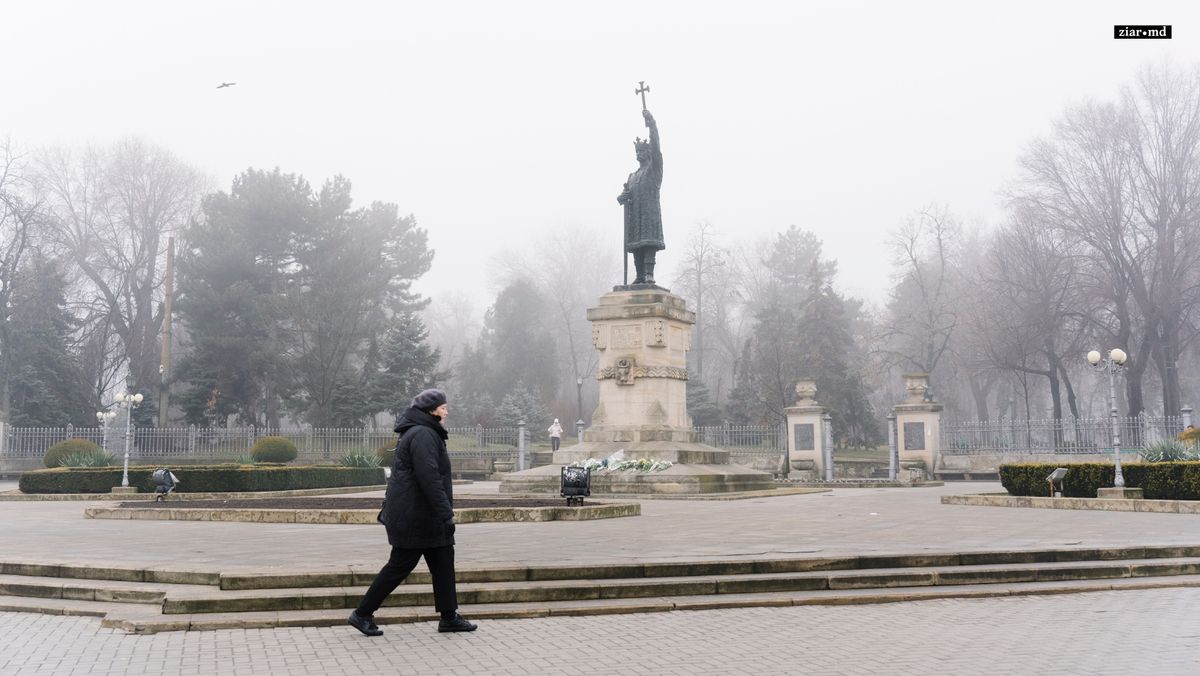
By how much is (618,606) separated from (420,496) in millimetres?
2073

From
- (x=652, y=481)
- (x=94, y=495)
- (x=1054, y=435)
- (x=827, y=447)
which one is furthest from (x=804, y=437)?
(x=94, y=495)

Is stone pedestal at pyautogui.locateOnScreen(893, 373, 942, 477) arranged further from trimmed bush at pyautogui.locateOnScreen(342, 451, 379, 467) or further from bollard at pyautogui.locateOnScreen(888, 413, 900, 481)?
trimmed bush at pyautogui.locateOnScreen(342, 451, 379, 467)

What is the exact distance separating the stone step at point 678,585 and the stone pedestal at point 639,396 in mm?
12947

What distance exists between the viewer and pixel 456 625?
7.26 m

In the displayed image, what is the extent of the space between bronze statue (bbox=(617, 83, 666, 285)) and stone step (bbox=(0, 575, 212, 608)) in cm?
1729

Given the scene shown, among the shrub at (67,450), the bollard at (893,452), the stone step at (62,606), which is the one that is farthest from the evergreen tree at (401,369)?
the stone step at (62,606)

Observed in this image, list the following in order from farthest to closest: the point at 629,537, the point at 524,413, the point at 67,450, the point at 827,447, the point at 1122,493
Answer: the point at 524,413 < the point at 827,447 < the point at 67,450 < the point at 1122,493 < the point at 629,537

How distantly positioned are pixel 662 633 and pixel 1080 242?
138 feet

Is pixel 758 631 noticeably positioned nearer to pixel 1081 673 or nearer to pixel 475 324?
pixel 1081 673

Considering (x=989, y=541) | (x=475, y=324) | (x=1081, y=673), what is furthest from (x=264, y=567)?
(x=475, y=324)

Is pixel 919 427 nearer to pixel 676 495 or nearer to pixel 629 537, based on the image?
pixel 676 495

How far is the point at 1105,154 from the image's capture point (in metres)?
43.0

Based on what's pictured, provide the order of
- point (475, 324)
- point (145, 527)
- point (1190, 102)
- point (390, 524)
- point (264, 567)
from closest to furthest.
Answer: point (390, 524)
point (264, 567)
point (145, 527)
point (1190, 102)
point (475, 324)

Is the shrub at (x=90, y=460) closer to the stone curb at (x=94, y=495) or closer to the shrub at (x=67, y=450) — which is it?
the shrub at (x=67, y=450)
